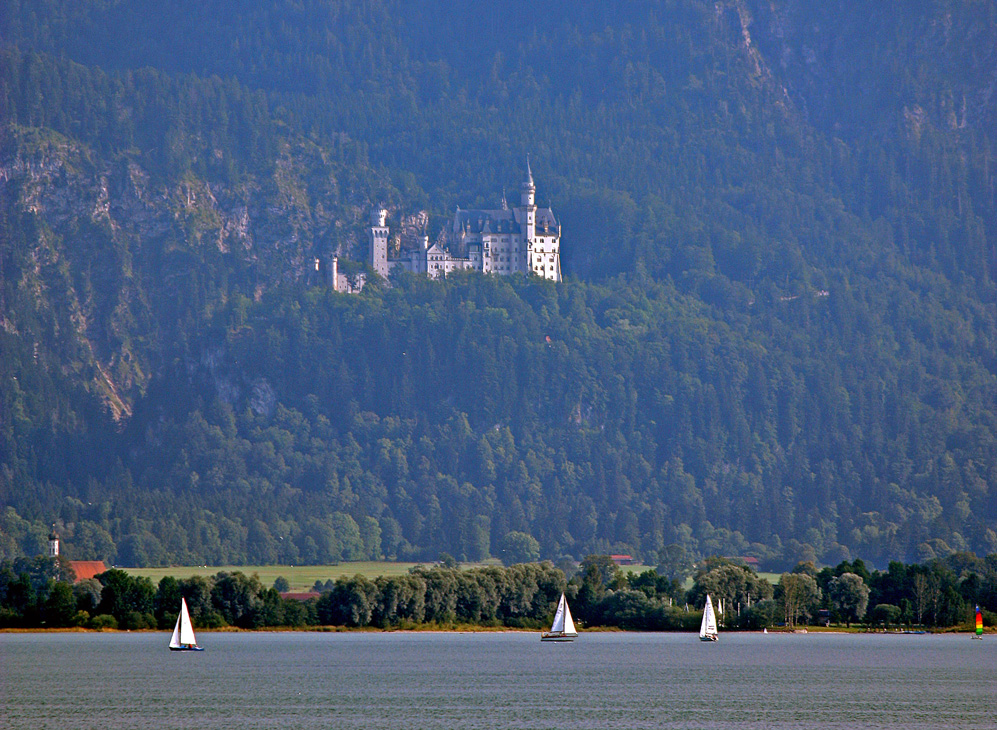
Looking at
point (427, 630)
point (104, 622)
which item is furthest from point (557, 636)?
point (104, 622)

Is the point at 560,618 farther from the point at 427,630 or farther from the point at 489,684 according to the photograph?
the point at 489,684

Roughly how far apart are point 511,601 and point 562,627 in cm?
1134

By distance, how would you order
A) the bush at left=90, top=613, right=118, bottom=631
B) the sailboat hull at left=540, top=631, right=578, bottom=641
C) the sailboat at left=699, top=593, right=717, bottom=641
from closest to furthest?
the bush at left=90, top=613, right=118, bottom=631 → the sailboat hull at left=540, top=631, right=578, bottom=641 → the sailboat at left=699, top=593, right=717, bottom=641

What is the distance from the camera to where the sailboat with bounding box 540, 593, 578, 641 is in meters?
165

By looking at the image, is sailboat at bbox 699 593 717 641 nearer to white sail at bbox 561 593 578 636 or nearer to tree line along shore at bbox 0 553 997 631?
tree line along shore at bbox 0 553 997 631

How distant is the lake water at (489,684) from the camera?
106 metres

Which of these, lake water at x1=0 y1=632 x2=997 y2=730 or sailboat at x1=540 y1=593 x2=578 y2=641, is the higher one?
→ sailboat at x1=540 y1=593 x2=578 y2=641

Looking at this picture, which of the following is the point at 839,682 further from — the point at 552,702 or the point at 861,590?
the point at 861,590

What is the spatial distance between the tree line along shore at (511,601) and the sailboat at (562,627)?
9.47m

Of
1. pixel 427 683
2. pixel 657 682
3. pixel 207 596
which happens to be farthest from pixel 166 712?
pixel 207 596

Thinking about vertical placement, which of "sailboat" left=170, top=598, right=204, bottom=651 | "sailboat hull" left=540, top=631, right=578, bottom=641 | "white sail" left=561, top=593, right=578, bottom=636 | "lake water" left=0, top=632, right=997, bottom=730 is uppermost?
"white sail" left=561, top=593, right=578, bottom=636

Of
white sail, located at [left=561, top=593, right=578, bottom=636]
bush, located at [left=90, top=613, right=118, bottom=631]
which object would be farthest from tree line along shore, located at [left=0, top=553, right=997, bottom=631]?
white sail, located at [left=561, top=593, right=578, bottom=636]

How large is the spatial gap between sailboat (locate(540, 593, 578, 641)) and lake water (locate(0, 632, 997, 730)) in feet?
7.22

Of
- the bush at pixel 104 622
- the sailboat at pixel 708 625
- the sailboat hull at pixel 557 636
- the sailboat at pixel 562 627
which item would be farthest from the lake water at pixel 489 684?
the sailboat at pixel 708 625
